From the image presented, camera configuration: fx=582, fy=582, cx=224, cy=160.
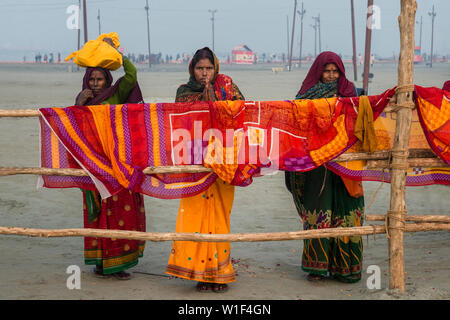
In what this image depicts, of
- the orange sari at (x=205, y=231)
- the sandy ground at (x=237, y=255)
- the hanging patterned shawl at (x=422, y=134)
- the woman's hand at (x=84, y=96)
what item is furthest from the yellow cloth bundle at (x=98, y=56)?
the hanging patterned shawl at (x=422, y=134)

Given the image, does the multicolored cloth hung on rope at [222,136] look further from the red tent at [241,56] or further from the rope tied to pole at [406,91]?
the red tent at [241,56]

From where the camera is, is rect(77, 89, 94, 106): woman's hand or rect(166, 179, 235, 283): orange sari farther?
rect(77, 89, 94, 106): woman's hand

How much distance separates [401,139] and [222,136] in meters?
1.25

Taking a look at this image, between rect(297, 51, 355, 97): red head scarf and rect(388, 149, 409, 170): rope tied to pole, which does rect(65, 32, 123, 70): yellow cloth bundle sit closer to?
rect(297, 51, 355, 97): red head scarf

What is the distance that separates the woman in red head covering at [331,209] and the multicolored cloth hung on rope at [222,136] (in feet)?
0.86

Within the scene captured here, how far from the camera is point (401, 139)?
13.3 ft

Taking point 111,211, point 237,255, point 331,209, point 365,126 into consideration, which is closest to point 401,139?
point 365,126

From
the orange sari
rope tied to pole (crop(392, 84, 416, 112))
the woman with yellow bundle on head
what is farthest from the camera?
the woman with yellow bundle on head

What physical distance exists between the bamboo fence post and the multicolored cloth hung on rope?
0.40 ft

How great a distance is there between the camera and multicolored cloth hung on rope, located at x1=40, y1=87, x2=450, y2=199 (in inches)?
161

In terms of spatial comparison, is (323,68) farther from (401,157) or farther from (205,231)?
(205,231)

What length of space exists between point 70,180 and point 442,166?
8.90 feet

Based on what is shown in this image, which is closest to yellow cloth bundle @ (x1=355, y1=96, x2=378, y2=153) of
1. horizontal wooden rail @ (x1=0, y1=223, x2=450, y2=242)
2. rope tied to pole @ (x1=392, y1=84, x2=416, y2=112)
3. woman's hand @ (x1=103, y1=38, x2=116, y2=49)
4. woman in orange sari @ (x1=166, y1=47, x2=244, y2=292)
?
rope tied to pole @ (x1=392, y1=84, x2=416, y2=112)

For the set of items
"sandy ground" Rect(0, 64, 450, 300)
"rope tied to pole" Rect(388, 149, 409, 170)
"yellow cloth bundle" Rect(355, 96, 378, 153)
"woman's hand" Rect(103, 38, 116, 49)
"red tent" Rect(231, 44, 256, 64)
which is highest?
"red tent" Rect(231, 44, 256, 64)
